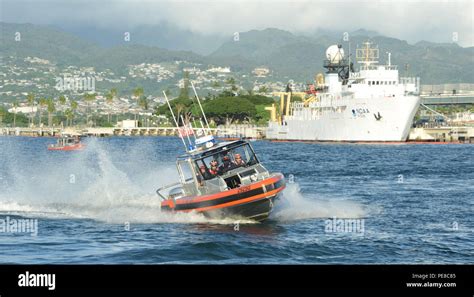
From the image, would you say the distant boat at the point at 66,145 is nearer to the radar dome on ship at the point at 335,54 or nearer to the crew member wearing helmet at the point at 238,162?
the radar dome on ship at the point at 335,54

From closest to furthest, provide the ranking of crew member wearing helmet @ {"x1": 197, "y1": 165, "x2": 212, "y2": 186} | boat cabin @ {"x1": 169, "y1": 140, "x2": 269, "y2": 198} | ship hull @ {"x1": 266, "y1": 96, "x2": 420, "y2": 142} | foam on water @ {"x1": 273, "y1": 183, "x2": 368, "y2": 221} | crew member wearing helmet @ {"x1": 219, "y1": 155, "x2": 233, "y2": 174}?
boat cabin @ {"x1": 169, "y1": 140, "x2": 269, "y2": 198}, crew member wearing helmet @ {"x1": 219, "y1": 155, "x2": 233, "y2": 174}, crew member wearing helmet @ {"x1": 197, "y1": 165, "x2": 212, "y2": 186}, foam on water @ {"x1": 273, "y1": 183, "x2": 368, "y2": 221}, ship hull @ {"x1": 266, "y1": 96, "x2": 420, "y2": 142}

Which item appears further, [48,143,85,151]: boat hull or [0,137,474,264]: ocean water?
[48,143,85,151]: boat hull

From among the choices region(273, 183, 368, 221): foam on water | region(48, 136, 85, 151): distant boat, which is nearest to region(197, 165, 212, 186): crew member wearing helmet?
region(273, 183, 368, 221): foam on water

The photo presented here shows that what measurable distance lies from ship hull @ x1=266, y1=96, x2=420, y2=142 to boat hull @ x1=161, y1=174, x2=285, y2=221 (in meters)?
93.3

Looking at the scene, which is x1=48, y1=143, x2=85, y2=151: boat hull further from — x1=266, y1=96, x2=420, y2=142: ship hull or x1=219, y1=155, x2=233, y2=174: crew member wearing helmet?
x1=219, y1=155, x2=233, y2=174: crew member wearing helmet

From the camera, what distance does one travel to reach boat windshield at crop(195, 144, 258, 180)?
112ft

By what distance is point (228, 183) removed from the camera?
1325 inches

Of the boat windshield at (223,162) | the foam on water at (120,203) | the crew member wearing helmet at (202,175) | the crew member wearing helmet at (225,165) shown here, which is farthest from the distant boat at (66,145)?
the crew member wearing helmet at (225,165)

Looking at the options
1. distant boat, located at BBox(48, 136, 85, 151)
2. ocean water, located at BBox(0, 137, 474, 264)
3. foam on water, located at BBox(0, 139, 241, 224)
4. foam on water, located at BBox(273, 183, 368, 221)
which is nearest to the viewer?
ocean water, located at BBox(0, 137, 474, 264)

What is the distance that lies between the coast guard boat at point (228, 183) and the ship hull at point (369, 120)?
9265 centimetres

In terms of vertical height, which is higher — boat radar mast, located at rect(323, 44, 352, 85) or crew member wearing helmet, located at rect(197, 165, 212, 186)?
boat radar mast, located at rect(323, 44, 352, 85)

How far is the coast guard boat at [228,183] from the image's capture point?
3303cm

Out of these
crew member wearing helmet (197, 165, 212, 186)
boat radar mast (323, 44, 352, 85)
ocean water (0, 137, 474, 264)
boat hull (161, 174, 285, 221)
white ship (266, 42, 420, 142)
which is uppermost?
boat radar mast (323, 44, 352, 85)
